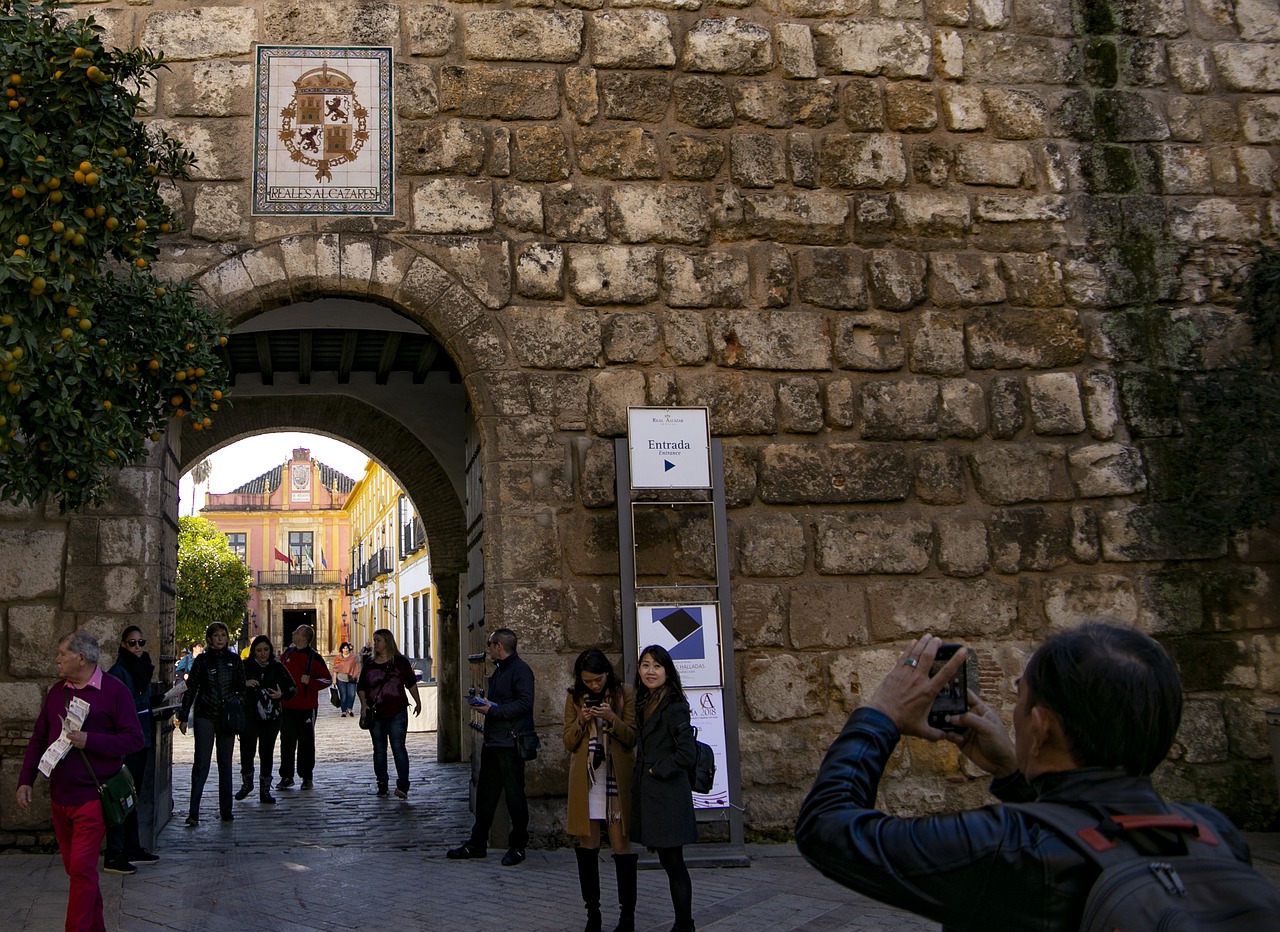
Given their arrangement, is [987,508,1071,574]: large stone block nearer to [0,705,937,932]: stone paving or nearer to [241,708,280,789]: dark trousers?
[0,705,937,932]: stone paving

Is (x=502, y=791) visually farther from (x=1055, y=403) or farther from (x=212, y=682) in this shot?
(x=1055, y=403)

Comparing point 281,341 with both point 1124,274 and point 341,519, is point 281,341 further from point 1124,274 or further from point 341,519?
point 341,519

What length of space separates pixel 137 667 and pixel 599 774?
301 cm

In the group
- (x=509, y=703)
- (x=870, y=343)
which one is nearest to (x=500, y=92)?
(x=870, y=343)

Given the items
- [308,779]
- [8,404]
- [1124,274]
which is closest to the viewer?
[8,404]

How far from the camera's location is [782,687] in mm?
7078

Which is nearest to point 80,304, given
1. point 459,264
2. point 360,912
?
point 459,264

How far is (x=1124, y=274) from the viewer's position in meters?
7.90

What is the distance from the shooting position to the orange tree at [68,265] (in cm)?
482

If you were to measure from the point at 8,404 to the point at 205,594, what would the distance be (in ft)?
103

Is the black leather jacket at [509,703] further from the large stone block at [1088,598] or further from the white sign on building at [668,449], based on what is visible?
the large stone block at [1088,598]

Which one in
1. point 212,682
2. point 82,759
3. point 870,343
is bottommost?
point 82,759

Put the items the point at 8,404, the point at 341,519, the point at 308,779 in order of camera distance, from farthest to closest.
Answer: the point at 341,519, the point at 308,779, the point at 8,404

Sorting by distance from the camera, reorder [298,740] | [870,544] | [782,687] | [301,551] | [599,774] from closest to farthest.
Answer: [599,774] < [782,687] < [870,544] < [298,740] < [301,551]
